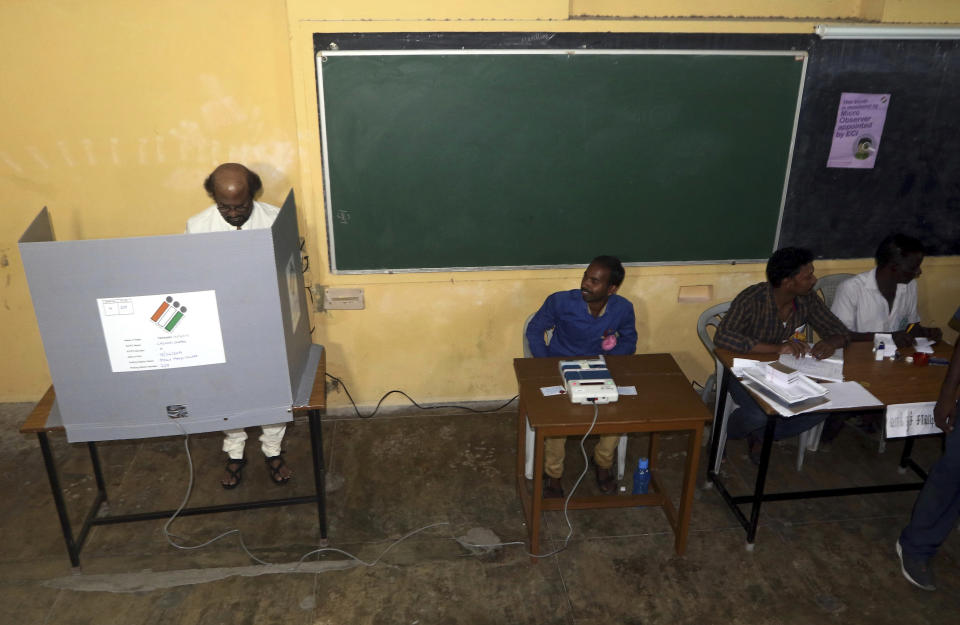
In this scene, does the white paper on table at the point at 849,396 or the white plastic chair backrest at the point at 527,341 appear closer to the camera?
the white paper on table at the point at 849,396

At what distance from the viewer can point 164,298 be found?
8.35 feet

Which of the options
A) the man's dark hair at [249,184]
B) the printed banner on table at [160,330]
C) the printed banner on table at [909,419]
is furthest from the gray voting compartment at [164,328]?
the printed banner on table at [909,419]

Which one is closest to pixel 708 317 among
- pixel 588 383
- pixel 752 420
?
pixel 752 420

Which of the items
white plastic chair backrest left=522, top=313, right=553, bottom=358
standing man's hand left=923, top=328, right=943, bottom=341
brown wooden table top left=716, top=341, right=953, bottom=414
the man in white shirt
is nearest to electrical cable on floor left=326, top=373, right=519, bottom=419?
white plastic chair backrest left=522, top=313, right=553, bottom=358

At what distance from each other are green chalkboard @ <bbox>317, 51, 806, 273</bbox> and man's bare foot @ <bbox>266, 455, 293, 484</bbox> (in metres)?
1.17

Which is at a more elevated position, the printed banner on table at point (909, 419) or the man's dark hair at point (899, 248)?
the man's dark hair at point (899, 248)

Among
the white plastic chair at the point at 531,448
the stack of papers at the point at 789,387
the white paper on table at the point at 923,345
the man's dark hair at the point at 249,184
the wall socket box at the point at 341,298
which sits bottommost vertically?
the white plastic chair at the point at 531,448

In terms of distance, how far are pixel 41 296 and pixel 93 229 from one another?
1.62 m

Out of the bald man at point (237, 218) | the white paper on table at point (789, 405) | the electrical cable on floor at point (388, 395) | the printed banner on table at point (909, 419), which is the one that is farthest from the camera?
the electrical cable on floor at point (388, 395)

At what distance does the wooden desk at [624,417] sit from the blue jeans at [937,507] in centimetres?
100

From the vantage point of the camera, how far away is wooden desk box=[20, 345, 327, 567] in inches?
111

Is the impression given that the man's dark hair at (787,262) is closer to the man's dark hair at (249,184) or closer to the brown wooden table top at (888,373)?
the brown wooden table top at (888,373)

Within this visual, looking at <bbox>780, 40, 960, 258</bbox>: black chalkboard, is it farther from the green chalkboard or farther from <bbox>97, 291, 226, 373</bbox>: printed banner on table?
<bbox>97, 291, 226, 373</bbox>: printed banner on table

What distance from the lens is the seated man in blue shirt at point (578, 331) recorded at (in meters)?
3.41
